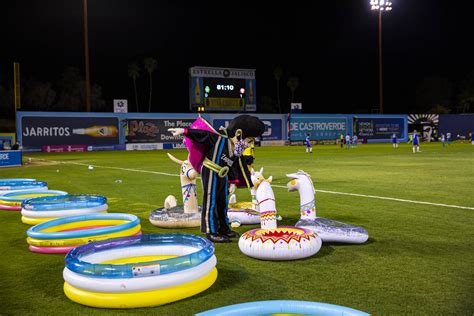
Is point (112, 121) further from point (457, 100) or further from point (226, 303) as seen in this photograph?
point (457, 100)

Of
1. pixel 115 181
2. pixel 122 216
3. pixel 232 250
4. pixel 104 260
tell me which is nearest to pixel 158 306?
pixel 104 260

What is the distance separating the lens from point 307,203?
767cm

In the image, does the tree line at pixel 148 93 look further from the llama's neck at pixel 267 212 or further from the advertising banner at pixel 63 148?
the llama's neck at pixel 267 212

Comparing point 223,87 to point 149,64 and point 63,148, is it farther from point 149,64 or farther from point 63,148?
point 149,64

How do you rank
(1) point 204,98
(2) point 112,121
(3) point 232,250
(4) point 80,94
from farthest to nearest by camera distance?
(4) point 80,94 < (1) point 204,98 < (2) point 112,121 < (3) point 232,250

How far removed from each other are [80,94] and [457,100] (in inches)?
2372

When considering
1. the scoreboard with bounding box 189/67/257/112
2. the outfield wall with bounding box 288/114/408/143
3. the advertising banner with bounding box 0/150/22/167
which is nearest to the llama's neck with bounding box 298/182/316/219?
the advertising banner with bounding box 0/150/22/167

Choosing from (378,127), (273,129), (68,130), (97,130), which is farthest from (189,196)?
(378,127)

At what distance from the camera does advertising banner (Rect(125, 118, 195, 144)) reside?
43.8 meters

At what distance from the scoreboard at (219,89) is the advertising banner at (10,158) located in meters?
21.6

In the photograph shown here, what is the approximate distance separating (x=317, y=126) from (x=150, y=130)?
18930 mm

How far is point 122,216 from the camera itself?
8242 millimetres

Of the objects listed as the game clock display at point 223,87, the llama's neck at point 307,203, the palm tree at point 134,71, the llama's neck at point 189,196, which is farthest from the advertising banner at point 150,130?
the llama's neck at point 307,203

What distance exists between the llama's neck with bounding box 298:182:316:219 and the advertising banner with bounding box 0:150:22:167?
72.6 feet
